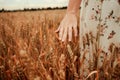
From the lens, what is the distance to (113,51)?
3.23 ft

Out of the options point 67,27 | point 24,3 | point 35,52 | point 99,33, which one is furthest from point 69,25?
point 24,3

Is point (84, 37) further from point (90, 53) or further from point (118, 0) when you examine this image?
point (118, 0)

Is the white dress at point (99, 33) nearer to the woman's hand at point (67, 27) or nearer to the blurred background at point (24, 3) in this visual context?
the woman's hand at point (67, 27)

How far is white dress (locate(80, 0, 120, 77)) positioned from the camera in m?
0.98

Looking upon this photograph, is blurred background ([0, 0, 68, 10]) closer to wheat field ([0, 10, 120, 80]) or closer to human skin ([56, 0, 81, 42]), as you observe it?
wheat field ([0, 10, 120, 80])

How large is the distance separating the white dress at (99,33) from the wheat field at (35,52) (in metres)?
0.06

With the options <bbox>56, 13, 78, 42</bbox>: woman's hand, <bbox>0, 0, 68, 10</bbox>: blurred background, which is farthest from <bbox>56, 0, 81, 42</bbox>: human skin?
<bbox>0, 0, 68, 10</bbox>: blurred background

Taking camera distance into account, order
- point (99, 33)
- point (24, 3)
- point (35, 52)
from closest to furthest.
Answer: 1. point (99, 33)
2. point (35, 52)
3. point (24, 3)

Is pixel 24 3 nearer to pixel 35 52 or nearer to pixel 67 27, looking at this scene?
pixel 35 52

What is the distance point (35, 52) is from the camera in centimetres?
138

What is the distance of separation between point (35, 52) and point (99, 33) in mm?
458

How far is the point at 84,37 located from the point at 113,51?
11 cm

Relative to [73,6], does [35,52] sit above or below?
below

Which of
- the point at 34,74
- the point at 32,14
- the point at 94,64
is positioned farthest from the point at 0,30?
the point at 94,64
